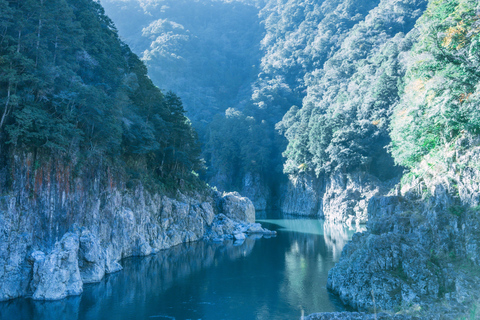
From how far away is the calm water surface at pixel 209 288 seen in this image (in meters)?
18.0

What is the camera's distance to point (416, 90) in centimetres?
2650

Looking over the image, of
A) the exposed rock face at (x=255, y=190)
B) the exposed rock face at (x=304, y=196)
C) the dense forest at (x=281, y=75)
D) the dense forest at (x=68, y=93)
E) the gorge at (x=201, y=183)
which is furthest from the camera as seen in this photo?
the exposed rock face at (x=255, y=190)

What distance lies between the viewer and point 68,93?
22562 mm

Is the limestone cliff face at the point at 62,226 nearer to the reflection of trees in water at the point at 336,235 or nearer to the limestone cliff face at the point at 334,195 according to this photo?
the reflection of trees in water at the point at 336,235

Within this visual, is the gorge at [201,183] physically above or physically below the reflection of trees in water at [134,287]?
above

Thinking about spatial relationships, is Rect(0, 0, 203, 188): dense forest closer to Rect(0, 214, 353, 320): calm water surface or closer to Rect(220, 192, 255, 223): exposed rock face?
Rect(0, 214, 353, 320): calm water surface

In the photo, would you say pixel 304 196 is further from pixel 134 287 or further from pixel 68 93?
pixel 68 93

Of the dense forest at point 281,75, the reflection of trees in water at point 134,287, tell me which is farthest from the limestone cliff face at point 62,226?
the dense forest at point 281,75

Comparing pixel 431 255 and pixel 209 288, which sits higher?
pixel 431 255

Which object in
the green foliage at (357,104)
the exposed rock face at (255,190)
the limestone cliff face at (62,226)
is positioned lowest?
the limestone cliff face at (62,226)

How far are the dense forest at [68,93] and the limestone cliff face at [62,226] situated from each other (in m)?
1.24

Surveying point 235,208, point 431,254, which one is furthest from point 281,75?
point 431,254

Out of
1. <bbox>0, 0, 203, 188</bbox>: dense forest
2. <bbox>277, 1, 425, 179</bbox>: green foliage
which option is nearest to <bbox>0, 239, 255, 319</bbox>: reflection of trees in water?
<bbox>0, 0, 203, 188</bbox>: dense forest

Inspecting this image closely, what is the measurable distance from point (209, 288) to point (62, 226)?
10205 mm
